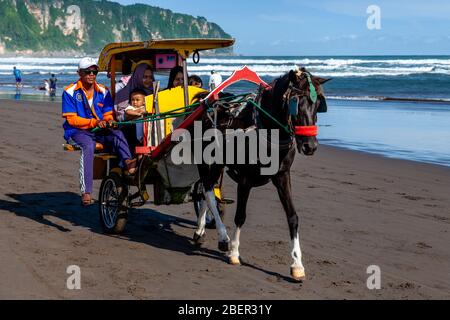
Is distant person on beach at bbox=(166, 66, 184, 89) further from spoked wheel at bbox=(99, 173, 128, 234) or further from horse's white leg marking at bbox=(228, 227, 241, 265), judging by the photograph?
horse's white leg marking at bbox=(228, 227, 241, 265)

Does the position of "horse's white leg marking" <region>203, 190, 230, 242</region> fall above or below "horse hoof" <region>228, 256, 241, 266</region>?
above

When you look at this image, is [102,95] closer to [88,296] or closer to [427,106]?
[88,296]

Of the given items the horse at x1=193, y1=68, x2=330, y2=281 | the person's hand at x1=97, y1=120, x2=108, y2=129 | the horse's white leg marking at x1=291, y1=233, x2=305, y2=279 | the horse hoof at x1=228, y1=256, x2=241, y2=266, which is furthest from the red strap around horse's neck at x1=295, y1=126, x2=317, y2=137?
the person's hand at x1=97, y1=120, x2=108, y2=129

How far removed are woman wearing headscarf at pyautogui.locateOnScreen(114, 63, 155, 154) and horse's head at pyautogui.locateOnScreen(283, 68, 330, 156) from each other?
104 inches

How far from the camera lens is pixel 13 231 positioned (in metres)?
8.16

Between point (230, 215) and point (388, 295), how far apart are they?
3611 millimetres

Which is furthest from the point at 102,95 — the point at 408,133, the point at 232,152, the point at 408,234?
the point at 408,133

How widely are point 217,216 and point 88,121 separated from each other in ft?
6.95

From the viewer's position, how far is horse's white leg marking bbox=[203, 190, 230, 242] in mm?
7180

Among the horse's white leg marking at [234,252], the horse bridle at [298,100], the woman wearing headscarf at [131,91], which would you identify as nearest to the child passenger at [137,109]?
the woman wearing headscarf at [131,91]

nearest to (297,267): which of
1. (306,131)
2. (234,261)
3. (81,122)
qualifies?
(234,261)

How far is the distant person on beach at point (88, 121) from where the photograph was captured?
8.13m

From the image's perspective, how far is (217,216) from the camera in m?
7.21

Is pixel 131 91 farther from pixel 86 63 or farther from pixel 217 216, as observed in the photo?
pixel 217 216
